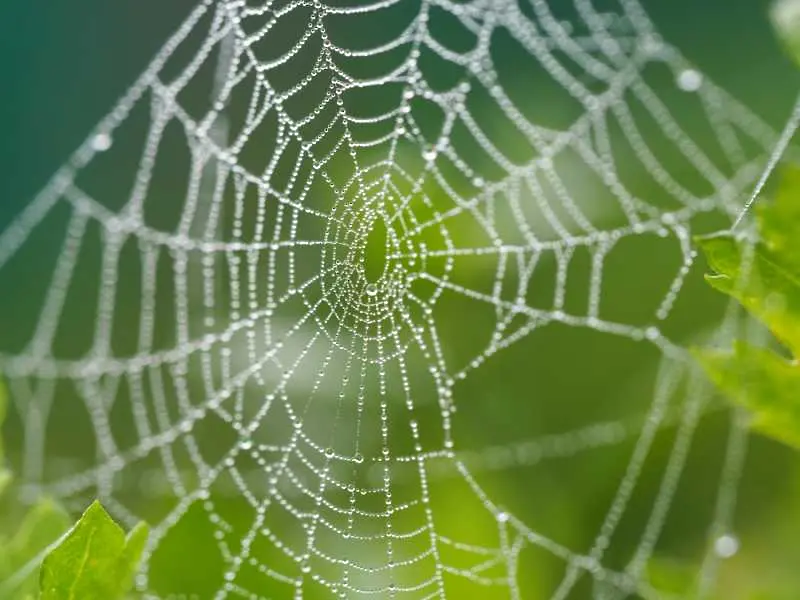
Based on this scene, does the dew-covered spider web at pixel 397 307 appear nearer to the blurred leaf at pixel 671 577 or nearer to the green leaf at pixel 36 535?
the blurred leaf at pixel 671 577

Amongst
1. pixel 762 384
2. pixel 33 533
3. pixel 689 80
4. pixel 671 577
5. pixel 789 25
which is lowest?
pixel 33 533

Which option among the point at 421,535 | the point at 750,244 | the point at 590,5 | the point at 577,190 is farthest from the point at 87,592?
the point at 590,5

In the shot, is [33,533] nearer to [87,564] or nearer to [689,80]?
[87,564]

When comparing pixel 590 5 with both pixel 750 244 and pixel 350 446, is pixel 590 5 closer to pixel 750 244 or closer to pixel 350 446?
pixel 350 446

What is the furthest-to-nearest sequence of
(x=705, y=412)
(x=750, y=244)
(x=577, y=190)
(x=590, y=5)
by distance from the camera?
(x=590, y=5) < (x=577, y=190) < (x=705, y=412) < (x=750, y=244)

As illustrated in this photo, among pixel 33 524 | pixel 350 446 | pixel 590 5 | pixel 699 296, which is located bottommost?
pixel 33 524

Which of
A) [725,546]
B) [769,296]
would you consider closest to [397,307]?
[725,546]
